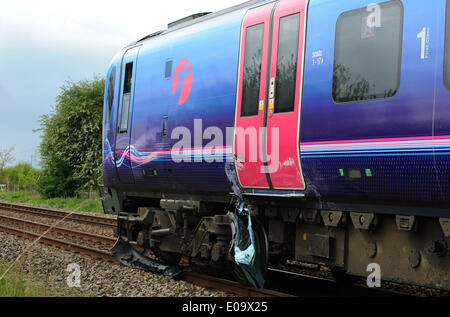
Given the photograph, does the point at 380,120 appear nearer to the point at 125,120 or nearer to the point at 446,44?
the point at 446,44

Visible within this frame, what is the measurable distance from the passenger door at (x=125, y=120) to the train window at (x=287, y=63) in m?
3.11

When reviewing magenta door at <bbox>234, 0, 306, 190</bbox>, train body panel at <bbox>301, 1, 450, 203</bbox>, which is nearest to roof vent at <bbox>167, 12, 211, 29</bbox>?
magenta door at <bbox>234, 0, 306, 190</bbox>

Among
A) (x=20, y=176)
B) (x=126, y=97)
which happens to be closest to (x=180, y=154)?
(x=126, y=97)

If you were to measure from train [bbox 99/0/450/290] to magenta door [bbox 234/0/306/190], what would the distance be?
16 millimetres

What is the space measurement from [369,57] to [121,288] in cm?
458

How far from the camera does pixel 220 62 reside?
20.6 ft

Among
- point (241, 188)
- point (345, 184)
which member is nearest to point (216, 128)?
point (241, 188)

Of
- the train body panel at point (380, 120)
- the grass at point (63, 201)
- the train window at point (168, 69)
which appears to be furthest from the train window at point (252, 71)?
the grass at point (63, 201)

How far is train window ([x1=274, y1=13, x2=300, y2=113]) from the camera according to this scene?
5340 mm

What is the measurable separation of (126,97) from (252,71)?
9.71 ft

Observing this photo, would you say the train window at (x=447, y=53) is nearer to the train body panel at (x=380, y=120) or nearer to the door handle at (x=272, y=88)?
the train body panel at (x=380, y=120)

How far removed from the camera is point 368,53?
15.6 ft

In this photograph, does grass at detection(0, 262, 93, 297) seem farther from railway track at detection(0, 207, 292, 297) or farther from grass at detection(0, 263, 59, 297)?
railway track at detection(0, 207, 292, 297)

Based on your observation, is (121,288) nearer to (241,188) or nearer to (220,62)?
(241,188)
